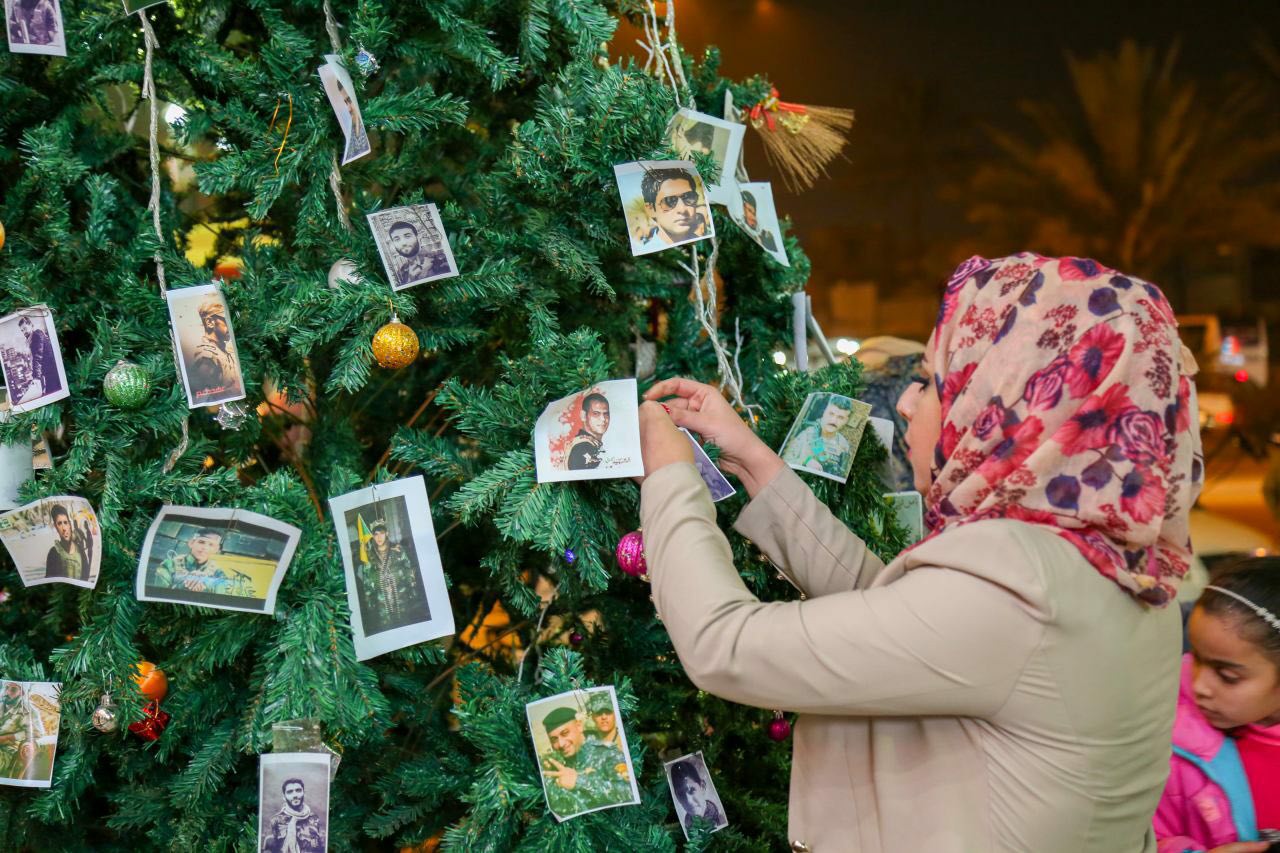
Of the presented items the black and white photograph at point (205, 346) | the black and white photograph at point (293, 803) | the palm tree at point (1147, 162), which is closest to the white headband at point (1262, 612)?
the black and white photograph at point (293, 803)

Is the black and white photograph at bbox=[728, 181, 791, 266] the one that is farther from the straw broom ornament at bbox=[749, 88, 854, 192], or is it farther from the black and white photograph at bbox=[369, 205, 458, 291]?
the black and white photograph at bbox=[369, 205, 458, 291]

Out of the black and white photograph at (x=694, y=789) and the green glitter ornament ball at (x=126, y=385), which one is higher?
the green glitter ornament ball at (x=126, y=385)

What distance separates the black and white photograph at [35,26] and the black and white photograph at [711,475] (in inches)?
28.4

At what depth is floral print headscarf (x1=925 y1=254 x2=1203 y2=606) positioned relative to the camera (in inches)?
30.0

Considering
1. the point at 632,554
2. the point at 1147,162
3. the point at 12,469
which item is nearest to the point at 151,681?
the point at 12,469

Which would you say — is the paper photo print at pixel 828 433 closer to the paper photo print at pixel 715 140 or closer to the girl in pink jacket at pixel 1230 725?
the paper photo print at pixel 715 140

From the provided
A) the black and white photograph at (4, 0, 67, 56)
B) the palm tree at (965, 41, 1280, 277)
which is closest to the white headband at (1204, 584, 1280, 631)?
the black and white photograph at (4, 0, 67, 56)

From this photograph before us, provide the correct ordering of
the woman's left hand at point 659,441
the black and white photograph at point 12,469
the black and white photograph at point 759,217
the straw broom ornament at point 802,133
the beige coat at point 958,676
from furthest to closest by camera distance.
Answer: the straw broom ornament at point 802,133 < the black and white photograph at point 759,217 < the black and white photograph at point 12,469 < the woman's left hand at point 659,441 < the beige coat at point 958,676

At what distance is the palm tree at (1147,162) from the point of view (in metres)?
2.97

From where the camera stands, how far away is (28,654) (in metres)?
1.02

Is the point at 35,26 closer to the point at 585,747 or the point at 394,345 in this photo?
the point at 394,345

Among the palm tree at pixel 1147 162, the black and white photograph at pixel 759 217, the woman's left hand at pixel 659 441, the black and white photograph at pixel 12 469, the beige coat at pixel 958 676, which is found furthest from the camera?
the palm tree at pixel 1147 162

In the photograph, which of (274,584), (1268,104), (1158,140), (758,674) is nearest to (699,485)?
(758,674)

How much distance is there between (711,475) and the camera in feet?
3.30
